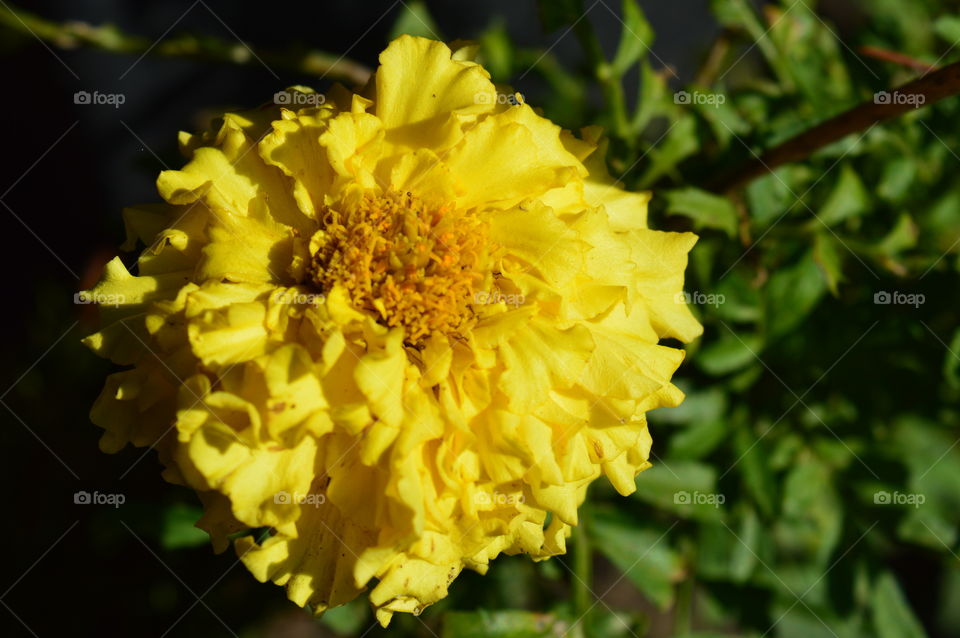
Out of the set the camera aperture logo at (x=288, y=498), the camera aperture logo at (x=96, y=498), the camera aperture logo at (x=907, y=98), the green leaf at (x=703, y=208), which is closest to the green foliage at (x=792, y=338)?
the green leaf at (x=703, y=208)

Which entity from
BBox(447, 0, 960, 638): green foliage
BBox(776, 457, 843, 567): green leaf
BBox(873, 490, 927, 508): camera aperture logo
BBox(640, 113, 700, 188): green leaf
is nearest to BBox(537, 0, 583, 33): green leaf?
BBox(447, 0, 960, 638): green foliage

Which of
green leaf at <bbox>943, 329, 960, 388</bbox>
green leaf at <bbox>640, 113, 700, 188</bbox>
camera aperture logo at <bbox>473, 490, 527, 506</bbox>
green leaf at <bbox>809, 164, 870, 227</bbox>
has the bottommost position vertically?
green leaf at <bbox>943, 329, 960, 388</bbox>

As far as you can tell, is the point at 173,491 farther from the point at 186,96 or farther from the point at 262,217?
the point at 186,96

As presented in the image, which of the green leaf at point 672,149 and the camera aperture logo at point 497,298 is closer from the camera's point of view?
the camera aperture logo at point 497,298

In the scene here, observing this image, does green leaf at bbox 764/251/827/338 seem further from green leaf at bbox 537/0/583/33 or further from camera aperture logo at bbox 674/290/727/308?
green leaf at bbox 537/0/583/33

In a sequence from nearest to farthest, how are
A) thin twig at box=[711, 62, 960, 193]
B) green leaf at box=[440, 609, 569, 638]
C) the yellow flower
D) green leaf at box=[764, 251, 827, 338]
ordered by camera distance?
the yellow flower
thin twig at box=[711, 62, 960, 193]
green leaf at box=[440, 609, 569, 638]
green leaf at box=[764, 251, 827, 338]

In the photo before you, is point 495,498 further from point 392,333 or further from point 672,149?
point 672,149

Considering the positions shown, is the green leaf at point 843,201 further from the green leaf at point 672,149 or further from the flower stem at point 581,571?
the flower stem at point 581,571
